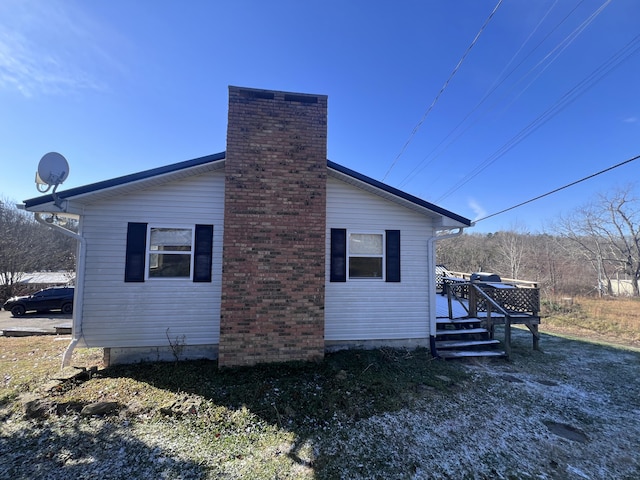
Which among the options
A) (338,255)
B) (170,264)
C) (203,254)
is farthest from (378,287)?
(170,264)

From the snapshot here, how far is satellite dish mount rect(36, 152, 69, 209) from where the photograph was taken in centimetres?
500

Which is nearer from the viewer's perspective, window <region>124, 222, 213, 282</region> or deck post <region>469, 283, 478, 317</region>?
window <region>124, 222, 213, 282</region>

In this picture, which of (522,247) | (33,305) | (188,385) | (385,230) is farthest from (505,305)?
(522,247)

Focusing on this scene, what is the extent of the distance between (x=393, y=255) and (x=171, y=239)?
491 centimetres

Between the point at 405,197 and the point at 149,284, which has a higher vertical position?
the point at 405,197

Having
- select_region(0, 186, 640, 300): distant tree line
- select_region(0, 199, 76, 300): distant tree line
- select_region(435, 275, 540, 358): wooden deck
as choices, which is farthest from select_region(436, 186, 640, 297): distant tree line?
select_region(0, 199, 76, 300): distant tree line

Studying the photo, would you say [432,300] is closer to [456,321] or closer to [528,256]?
[456,321]

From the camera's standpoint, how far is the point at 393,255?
21.9ft

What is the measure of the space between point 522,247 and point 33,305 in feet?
122

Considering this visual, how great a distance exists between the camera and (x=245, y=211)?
17.7 ft

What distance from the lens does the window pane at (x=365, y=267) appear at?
21.5 ft

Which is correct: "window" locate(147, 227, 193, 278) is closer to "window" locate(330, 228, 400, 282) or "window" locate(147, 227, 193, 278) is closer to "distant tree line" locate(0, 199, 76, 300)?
"window" locate(330, 228, 400, 282)

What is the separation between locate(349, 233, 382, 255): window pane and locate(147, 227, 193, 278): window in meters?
3.54

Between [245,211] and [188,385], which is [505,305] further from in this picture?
[188,385]
